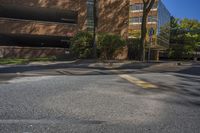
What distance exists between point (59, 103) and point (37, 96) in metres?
0.98

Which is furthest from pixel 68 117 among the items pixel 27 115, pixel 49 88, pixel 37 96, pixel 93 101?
pixel 49 88

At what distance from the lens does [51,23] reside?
94.1 ft

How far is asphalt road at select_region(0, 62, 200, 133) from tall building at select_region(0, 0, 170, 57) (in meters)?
20.7

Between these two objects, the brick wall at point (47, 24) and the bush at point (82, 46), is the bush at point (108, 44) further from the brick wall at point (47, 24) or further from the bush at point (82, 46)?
the brick wall at point (47, 24)

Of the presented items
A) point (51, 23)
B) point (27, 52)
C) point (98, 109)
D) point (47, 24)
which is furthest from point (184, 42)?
point (98, 109)

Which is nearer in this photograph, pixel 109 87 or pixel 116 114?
pixel 116 114

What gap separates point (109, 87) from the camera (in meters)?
8.47

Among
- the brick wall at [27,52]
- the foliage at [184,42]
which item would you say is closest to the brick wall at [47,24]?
the brick wall at [27,52]

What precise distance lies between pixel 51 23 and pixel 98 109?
24.3 metres

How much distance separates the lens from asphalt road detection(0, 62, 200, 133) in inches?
178

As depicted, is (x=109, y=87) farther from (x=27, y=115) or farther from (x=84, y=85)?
(x=27, y=115)

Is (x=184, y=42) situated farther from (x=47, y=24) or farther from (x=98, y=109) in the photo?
(x=98, y=109)

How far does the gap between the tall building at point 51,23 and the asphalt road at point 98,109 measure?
67.8 ft

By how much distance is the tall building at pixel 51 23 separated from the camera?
2770 cm
